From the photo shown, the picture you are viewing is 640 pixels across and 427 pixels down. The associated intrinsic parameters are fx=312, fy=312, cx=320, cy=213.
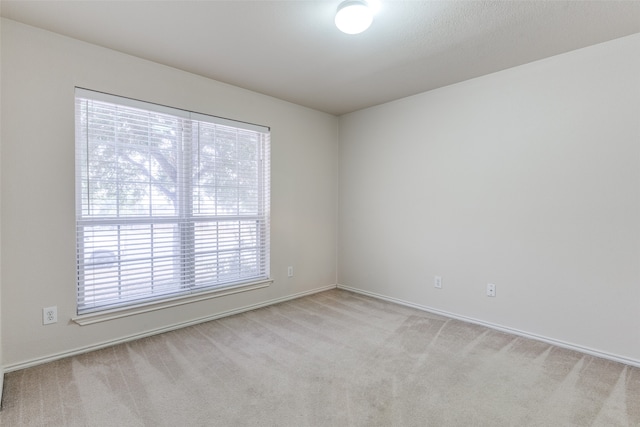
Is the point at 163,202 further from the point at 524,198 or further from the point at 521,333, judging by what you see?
the point at 521,333

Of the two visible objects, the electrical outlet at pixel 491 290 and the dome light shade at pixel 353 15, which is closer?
the dome light shade at pixel 353 15

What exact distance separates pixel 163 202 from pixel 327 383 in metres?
2.05

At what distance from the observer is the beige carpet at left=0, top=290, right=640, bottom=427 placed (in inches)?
67.0

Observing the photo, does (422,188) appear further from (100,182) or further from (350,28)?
(100,182)

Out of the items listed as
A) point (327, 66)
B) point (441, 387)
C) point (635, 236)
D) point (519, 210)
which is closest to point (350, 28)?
point (327, 66)

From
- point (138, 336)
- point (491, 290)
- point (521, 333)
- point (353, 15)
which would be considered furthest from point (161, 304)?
point (521, 333)

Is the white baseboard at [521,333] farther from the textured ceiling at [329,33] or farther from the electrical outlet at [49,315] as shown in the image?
the electrical outlet at [49,315]

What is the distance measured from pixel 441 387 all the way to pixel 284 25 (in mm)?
2596

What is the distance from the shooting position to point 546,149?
8.53 feet

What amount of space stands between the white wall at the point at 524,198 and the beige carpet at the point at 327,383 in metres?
0.39

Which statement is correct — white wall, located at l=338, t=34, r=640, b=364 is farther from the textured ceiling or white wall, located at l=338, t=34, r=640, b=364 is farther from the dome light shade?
the dome light shade

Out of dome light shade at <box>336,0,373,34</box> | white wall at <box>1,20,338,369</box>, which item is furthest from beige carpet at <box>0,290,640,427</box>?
dome light shade at <box>336,0,373,34</box>

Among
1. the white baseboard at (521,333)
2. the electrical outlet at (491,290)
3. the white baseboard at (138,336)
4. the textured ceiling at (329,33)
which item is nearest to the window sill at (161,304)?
the white baseboard at (138,336)

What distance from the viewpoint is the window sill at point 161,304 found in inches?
95.9
